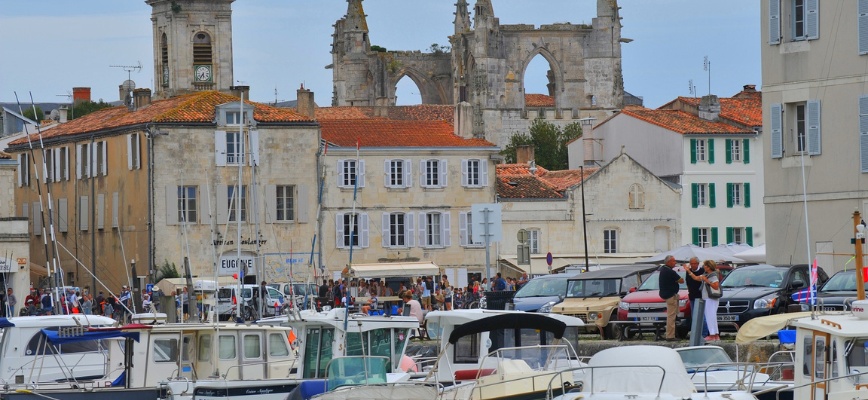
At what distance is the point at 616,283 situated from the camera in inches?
1430

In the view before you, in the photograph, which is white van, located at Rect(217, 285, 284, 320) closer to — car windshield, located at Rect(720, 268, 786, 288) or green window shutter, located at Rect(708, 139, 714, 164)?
car windshield, located at Rect(720, 268, 786, 288)

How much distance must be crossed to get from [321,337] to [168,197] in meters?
37.3

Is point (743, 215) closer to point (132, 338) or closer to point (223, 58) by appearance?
point (223, 58)

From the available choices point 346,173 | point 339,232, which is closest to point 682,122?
point 346,173

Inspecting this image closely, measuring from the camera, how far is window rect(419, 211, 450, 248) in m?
70.1

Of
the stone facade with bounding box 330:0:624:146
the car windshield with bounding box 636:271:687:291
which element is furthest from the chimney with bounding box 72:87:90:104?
the car windshield with bounding box 636:271:687:291

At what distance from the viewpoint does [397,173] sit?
69812 mm

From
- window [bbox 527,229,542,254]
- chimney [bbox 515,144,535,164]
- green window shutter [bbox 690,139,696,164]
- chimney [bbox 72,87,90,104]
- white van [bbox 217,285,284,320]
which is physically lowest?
white van [bbox 217,285,284,320]

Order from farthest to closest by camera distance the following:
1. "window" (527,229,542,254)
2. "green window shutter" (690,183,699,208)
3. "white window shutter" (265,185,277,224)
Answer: "green window shutter" (690,183,699,208)
"window" (527,229,542,254)
"white window shutter" (265,185,277,224)

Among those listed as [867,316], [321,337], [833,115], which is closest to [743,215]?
[833,115]

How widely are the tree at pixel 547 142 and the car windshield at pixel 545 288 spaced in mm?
79811

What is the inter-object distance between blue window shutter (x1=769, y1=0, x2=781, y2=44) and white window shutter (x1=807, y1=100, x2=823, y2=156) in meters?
1.77

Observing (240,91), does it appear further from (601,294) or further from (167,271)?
(601,294)

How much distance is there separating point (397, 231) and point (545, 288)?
101ft
